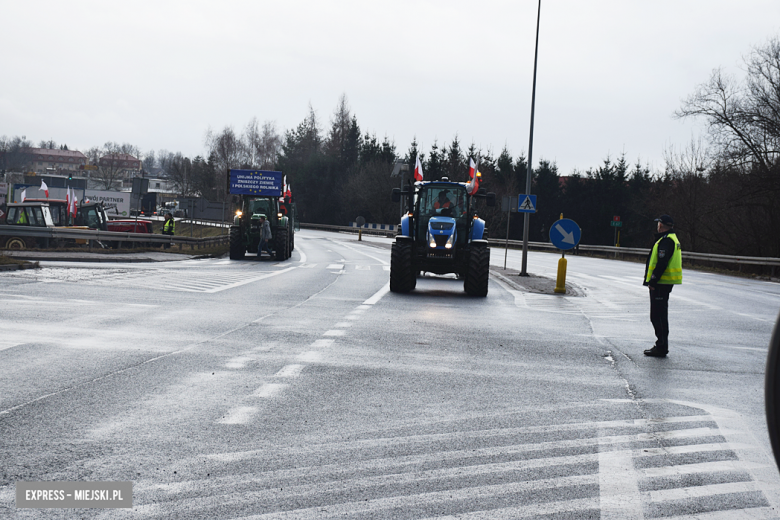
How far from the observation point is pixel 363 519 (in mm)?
3869

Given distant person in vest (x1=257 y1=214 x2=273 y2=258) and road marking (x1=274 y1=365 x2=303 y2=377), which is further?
distant person in vest (x1=257 y1=214 x2=273 y2=258)

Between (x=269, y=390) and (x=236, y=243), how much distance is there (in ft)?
82.4

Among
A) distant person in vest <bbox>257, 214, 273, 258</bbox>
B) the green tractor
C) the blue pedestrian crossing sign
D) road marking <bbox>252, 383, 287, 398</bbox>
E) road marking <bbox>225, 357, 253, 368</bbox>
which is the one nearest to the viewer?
road marking <bbox>252, 383, 287, 398</bbox>

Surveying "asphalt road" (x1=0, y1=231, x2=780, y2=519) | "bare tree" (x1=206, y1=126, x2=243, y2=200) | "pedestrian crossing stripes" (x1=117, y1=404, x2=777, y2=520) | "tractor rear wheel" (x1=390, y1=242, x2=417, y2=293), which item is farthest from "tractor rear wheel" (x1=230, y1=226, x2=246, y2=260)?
"bare tree" (x1=206, y1=126, x2=243, y2=200)

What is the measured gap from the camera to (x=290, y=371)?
7812 millimetres

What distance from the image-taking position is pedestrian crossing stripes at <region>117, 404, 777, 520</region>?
4.05 m

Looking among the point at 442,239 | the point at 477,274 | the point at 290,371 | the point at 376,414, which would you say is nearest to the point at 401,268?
the point at 442,239

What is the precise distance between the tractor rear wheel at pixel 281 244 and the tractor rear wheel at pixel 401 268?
43.9ft

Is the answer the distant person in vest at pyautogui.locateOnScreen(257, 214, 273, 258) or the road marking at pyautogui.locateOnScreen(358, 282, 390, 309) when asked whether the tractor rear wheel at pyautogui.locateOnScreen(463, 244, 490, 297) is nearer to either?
the road marking at pyautogui.locateOnScreen(358, 282, 390, 309)

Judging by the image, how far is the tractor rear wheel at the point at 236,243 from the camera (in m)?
31.4

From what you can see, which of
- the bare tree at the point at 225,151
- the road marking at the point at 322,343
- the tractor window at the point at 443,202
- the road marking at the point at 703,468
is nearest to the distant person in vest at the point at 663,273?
the road marking at the point at 322,343

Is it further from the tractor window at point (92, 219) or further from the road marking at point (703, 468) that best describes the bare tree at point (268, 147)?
the road marking at point (703, 468)

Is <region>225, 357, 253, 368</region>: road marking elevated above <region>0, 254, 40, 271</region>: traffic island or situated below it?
above

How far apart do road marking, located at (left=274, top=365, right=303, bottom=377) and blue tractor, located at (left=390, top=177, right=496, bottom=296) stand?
1013cm
